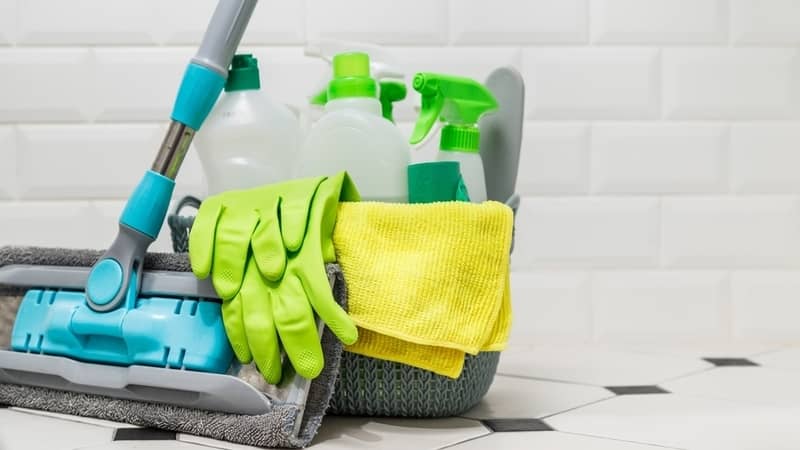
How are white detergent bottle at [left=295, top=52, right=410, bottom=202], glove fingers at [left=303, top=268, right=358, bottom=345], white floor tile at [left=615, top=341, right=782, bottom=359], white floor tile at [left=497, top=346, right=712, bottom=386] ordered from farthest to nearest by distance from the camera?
white floor tile at [left=615, top=341, right=782, bottom=359] < white floor tile at [left=497, top=346, right=712, bottom=386] < white detergent bottle at [left=295, top=52, right=410, bottom=202] < glove fingers at [left=303, top=268, right=358, bottom=345]

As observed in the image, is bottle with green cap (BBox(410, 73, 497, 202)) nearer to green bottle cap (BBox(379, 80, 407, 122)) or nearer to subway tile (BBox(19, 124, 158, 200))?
green bottle cap (BBox(379, 80, 407, 122))

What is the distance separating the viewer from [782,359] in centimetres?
127

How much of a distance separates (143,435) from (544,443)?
0.37 metres

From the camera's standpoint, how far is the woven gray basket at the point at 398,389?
2.78 feet

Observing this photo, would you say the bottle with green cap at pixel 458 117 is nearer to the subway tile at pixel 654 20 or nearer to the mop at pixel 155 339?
the mop at pixel 155 339

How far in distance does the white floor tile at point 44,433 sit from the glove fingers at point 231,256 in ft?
0.57

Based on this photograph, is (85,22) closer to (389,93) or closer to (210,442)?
(389,93)

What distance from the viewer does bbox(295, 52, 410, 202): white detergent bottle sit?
0.87 metres

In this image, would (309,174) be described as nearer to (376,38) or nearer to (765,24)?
(376,38)

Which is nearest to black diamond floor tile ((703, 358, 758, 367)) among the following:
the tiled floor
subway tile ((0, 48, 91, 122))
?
the tiled floor

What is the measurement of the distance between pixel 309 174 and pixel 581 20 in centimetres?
67

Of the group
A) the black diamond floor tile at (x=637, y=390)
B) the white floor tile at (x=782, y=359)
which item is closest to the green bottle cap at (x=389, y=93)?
the black diamond floor tile at (x=637, y=390)

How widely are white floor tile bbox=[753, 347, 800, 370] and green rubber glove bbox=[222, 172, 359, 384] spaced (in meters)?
0.73

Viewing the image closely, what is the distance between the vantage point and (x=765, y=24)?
1397mm
